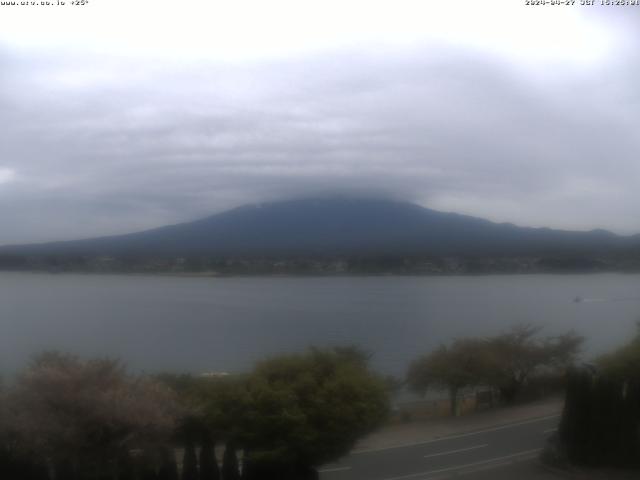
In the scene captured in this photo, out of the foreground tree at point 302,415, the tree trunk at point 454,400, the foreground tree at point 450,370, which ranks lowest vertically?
the tree trunk at point 454,400

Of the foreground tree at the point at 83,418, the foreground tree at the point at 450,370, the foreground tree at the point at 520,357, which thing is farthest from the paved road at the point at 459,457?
the foreground tree at the point at 83,418

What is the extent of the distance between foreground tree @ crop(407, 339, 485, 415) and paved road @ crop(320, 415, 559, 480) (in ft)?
13.9

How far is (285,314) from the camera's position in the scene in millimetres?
35375

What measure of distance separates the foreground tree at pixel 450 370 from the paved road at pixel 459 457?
4.24m

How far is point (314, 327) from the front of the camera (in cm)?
3122

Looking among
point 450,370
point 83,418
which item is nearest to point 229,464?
point 83,418

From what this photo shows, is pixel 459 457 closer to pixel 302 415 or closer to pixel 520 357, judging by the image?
pixel 302 415

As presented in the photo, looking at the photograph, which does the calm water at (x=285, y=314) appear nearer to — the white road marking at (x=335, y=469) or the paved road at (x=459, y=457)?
the paved road at (x=459, y=457)

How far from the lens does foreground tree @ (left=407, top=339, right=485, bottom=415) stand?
22297 mm

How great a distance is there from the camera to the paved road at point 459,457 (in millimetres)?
14969

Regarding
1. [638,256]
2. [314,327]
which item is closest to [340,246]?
[314,327]

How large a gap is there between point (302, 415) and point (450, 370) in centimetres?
1036

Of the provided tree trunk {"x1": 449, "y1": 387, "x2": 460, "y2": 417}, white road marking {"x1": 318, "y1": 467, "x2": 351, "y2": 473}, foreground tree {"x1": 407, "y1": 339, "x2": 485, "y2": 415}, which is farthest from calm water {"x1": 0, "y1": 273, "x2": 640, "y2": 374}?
white road marking {"x1": 318, "y1": 467, "x2": 351, "y2": 473}

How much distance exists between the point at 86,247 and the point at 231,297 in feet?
55.2
